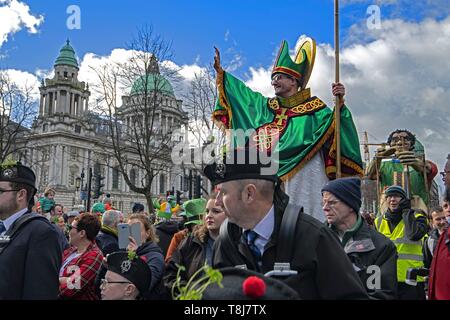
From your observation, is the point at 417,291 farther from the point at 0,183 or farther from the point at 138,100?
the point at 138,100

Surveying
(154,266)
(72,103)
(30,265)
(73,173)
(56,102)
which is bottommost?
(154,266)

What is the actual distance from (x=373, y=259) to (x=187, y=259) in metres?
1.71

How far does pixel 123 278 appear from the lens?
168 inches

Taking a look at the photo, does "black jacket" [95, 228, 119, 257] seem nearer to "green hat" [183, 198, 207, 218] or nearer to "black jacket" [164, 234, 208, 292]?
"green hat" [183, 198, 207, 218]

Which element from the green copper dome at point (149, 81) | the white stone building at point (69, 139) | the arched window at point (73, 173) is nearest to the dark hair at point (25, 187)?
the green copper dome at point (149, 81)

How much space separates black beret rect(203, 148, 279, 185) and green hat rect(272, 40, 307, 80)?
431cm

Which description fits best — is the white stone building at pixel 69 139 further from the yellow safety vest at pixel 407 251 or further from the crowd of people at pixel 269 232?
the yellow safety vest at pixel 407 251

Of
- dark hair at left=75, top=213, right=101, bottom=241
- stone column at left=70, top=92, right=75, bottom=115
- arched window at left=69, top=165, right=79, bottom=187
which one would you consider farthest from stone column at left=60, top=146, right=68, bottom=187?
dark hair at left=75, top=213, right=101, bottom=241

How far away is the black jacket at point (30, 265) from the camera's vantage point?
3.79 metres

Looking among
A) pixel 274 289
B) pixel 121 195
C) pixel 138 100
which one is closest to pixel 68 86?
pixel 121 195

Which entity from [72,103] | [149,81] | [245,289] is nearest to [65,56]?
[72,103]

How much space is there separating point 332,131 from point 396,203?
4.43 ft

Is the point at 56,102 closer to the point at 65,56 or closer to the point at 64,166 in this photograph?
the point at 65,56

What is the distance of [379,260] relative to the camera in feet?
12.7
